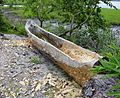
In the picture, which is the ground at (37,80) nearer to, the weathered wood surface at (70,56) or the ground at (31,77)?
the ground at (31,77)

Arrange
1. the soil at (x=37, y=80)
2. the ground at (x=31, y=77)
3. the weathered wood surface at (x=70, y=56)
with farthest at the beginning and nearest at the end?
the ground at (x=31, y=77) < the weathered wood surface at (x=70, y=56) < the soil at (x=37, y=80)

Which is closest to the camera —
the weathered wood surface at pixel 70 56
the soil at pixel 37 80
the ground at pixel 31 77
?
the soil at pixel 37 80

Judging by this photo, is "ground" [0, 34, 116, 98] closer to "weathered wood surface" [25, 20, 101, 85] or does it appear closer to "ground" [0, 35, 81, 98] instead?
"ground" [0, 35, 81, 98]

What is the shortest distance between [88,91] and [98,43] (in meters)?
4.96

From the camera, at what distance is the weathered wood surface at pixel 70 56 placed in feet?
21.5

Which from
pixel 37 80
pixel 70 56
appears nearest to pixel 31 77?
pixel 37 80

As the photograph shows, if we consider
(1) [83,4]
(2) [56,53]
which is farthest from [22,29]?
(2) [56,53]

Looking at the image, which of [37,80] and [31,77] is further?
[31,77]

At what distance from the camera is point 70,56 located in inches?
328

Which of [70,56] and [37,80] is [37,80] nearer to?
[37,80]

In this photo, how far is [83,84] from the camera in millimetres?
6594

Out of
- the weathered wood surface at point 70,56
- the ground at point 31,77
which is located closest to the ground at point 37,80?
the ground at point 31,77

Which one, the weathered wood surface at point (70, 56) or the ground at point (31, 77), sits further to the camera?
the ground at point (31, 77)

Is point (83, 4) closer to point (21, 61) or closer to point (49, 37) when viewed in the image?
point (49, 37)
